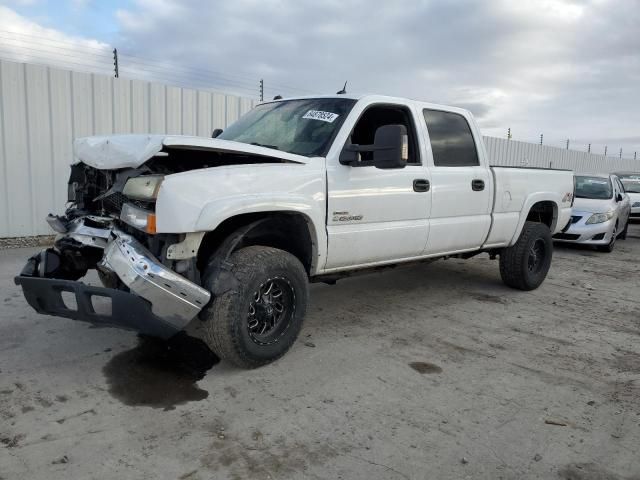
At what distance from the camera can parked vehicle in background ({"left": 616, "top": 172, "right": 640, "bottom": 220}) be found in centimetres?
1398

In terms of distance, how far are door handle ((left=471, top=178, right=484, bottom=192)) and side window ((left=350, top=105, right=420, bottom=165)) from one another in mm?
798

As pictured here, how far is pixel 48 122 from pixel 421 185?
20.8 ft

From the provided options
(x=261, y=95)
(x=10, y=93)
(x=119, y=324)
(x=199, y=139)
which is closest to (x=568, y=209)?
(x=199, y=139)

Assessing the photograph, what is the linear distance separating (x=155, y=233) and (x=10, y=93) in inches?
244

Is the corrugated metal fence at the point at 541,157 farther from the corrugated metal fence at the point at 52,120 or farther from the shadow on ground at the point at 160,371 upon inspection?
the shadow on ground at the point at 160,371

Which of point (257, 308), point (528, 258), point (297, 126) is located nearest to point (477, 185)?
point (528, 258)

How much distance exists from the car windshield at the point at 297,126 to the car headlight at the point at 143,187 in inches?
50.8

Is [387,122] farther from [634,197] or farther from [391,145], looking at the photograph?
[634,197]

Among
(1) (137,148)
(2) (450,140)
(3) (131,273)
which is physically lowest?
(3) (131,273)

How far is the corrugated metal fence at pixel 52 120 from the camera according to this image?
7.73m

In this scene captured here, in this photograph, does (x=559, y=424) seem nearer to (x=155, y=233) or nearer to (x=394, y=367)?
(x=394, y=367)

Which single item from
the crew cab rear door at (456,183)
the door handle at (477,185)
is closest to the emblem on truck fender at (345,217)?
the crew cab rear door at (456,183)

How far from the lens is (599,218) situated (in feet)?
32.6

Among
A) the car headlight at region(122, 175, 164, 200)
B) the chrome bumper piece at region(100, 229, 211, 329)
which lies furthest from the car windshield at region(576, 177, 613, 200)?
the car headlight at region(122, 175, 164, 200)
